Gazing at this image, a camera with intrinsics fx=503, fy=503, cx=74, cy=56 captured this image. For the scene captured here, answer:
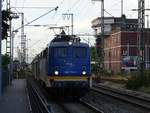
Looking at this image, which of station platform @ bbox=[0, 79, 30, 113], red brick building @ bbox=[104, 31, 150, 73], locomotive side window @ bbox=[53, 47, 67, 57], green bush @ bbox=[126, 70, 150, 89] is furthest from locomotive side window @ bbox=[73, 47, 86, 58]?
red brick building @ bbox=[104, 31, 150, 73]

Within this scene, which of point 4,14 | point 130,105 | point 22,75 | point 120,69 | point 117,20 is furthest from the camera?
point 117,20

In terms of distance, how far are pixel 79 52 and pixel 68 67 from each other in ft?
4.13

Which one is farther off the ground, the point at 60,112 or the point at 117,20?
the point at 117,20

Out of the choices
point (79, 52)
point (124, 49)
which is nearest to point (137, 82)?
point (79, 52)

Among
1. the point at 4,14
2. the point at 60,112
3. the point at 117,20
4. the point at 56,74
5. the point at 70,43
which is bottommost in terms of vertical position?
the point at 60,112

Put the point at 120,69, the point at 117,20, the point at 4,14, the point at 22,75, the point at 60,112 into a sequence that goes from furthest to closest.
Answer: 1. the point at 117,20
2. the point at 120,69
3. the point at 22,75
4. the point at 4,14
5. the point at 60,112

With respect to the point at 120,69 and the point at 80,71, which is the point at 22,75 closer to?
the point at 120,69

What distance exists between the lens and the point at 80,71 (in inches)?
1048

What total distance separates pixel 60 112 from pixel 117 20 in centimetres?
12518

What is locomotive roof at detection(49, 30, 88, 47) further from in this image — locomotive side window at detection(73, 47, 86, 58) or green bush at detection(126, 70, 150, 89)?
green bush at detection(126, 70, 150, 89)

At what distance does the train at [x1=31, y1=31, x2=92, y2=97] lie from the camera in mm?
26344

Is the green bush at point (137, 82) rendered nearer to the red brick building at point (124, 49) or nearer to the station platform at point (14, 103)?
the station platform at point (14, 103)

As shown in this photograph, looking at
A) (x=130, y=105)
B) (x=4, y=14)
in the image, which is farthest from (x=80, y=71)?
(x=4, y=14)

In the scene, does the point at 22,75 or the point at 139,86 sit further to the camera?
the point at 22,75
